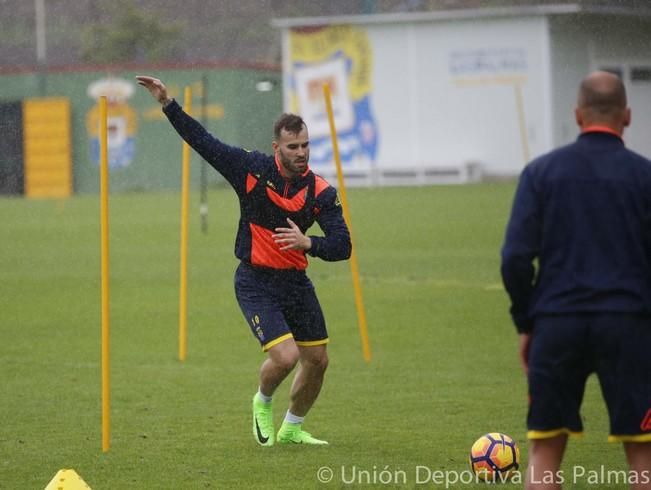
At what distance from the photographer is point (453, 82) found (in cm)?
4191

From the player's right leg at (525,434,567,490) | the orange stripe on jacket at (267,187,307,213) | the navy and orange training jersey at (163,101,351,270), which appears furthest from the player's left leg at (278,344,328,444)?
the player's right leg at (525,434,567,490)

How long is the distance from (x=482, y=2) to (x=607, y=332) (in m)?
37.2

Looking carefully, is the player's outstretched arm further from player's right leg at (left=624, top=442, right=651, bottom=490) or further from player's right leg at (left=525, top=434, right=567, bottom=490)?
player's right leg at (left=624, top=442, right=651, bottom=490)

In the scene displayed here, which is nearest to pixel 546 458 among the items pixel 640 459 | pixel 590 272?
pixel 640 459

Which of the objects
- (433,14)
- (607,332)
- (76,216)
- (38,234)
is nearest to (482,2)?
(433,14)

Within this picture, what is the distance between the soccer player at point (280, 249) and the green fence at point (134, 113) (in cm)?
3135

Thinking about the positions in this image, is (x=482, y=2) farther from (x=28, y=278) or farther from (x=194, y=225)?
(x=28, y=278)

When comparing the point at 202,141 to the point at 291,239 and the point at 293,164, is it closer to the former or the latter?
the point at 293,164

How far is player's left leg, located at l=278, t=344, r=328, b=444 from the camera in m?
8.54

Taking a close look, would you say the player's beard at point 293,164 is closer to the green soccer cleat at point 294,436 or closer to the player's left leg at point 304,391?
the player's left leg at point 304,391

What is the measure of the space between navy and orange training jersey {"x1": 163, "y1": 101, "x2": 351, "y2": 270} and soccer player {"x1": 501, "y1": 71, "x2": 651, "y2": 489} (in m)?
2.81

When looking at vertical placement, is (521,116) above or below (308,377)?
above

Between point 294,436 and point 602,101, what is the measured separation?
389 cm

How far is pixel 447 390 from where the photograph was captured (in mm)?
10844
